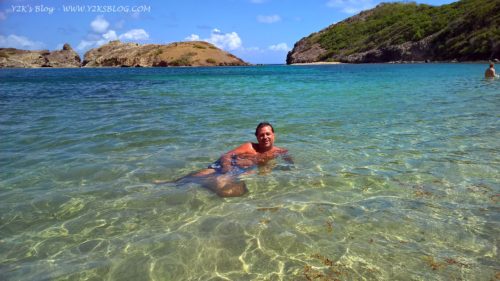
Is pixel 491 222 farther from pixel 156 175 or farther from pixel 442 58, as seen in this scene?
pixel 442 58

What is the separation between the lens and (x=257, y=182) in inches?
240

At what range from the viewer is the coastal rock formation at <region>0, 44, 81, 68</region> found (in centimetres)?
14000

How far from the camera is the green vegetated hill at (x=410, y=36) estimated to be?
8256 centimetres

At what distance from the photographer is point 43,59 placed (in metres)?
147

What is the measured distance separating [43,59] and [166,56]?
65.3 m

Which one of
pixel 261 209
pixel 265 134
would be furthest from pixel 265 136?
pixel 261 209

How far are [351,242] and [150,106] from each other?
44.7 feet

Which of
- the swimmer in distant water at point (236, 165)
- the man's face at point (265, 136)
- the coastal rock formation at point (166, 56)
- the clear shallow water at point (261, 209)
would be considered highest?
the coastal rock formation at point (166, 56)

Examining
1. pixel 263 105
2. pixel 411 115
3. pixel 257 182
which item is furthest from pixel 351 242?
pixel 263 105

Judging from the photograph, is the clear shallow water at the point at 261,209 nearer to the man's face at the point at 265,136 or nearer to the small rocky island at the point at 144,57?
the man's face at the point at 265,136

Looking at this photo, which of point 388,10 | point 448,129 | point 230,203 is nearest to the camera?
point 230,203

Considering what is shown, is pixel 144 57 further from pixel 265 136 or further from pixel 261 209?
pixel 261 209

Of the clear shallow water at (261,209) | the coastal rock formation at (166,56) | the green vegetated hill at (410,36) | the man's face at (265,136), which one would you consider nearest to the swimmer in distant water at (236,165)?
the man's face at (265,136)

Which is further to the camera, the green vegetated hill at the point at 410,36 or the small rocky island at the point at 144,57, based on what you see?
the small rocky island at the point at 144,57
